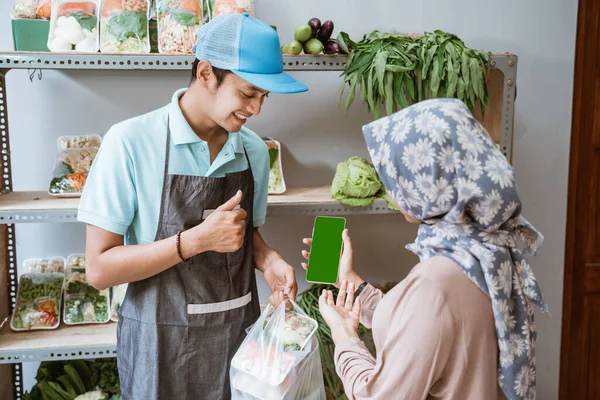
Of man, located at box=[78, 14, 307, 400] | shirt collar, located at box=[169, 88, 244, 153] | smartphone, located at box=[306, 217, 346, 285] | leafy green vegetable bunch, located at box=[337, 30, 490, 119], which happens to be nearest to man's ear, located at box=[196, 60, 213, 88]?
man, located at box=[78, 14, 307, 400]

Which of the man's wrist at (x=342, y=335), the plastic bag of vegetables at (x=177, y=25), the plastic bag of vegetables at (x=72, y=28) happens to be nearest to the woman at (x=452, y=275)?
the man's wrist at (x=342, y=335)

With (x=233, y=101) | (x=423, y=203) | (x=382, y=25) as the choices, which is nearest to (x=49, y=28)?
(x=233, y=101)

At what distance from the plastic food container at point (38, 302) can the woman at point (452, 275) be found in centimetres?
172

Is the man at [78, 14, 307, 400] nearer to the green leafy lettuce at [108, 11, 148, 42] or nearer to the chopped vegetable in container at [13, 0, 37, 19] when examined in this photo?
the green leafy lettuce at [108, 11, 148, 42]

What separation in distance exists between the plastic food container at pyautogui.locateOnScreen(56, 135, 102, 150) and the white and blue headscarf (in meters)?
1.65

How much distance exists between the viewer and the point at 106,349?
2.42 metres

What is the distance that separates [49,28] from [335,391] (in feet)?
6.23

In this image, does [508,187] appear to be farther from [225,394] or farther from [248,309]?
[225,394]

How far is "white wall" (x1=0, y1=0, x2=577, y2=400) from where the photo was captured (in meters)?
2.77

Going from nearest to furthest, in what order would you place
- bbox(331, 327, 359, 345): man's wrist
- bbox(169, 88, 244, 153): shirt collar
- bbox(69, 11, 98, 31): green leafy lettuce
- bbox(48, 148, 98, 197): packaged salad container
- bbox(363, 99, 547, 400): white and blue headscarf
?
bbox(363, 99, 547, 400): white and blue headscarf < bbox(331, 327, 359, 345): man's wrist < bbox(169, 88, 244, 153): shirt collar < bbox(69, 11, 98, 31): green leafy lettuce < bbox(48, 148, 98, 197): packaged salad container

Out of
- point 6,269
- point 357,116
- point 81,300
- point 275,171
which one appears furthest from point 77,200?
point 357,116

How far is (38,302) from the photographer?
2.61 metres

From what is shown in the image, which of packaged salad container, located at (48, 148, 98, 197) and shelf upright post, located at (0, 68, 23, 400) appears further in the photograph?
shelf upright post, located at (0, 68, 23, 400)

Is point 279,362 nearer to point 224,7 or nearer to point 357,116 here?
point 224,7
